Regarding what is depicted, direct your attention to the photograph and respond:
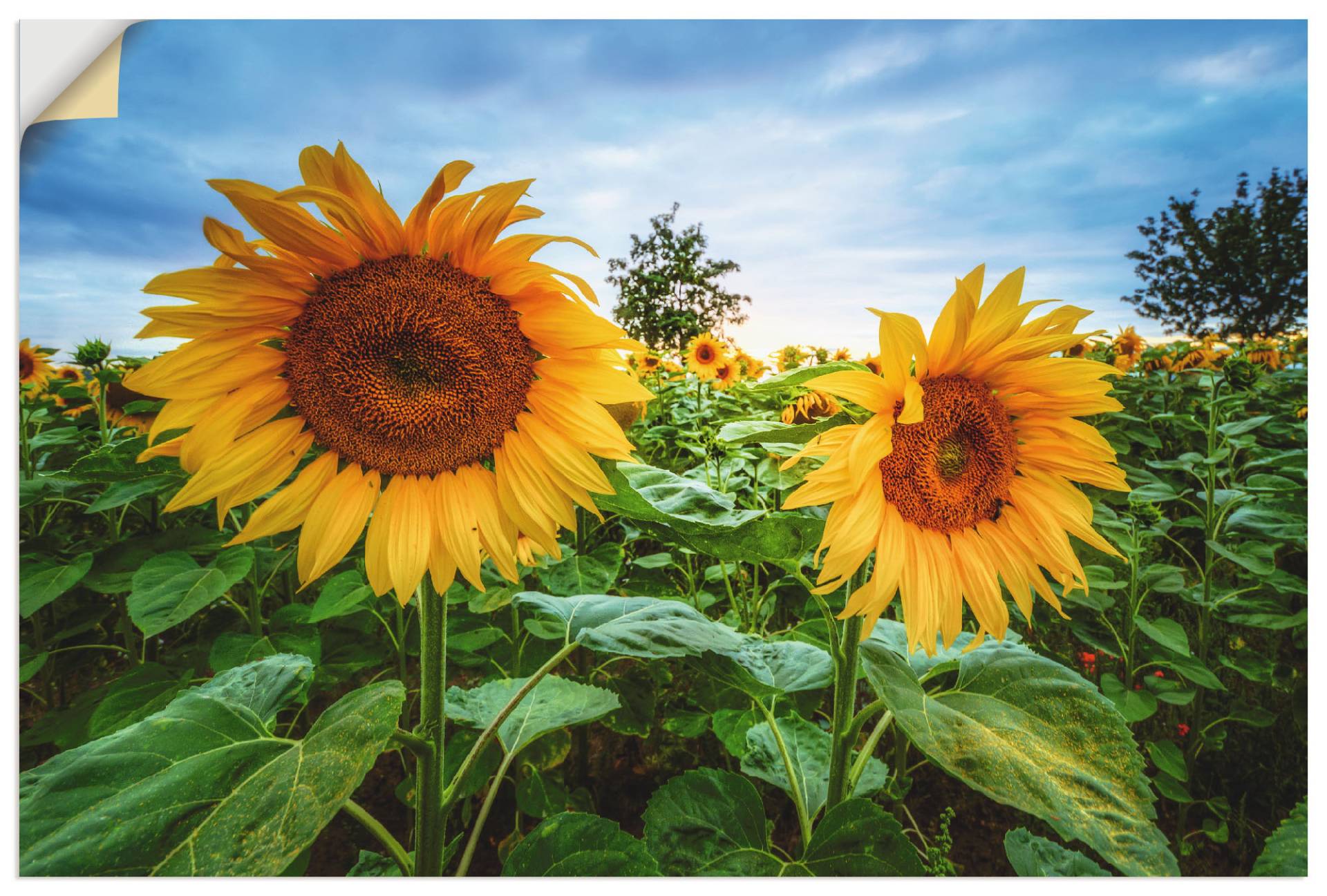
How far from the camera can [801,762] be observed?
1196 mm

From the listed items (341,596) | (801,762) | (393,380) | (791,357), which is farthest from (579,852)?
(791,357)

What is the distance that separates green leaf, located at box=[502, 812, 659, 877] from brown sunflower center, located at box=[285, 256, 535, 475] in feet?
1.60

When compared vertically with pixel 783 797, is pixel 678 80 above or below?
above

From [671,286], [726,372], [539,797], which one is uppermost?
[671,286]

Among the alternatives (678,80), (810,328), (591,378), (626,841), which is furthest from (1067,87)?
(626,841)

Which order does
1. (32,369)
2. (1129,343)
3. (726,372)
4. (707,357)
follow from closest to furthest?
(32,369), (1129,343), (707,357), (726,372)

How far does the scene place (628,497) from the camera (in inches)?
29.0

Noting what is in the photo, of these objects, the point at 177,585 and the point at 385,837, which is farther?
the point at 177,585

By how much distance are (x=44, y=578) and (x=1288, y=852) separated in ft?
7.82

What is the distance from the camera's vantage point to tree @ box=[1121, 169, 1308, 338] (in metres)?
1.44

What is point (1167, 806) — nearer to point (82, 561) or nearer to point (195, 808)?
point (195, 808)

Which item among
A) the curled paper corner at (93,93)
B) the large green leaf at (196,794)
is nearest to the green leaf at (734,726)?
the large green leaf at (196,794)

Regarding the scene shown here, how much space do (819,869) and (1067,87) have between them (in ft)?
5.19

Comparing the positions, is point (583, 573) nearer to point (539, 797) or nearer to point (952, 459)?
point (539, 797)
